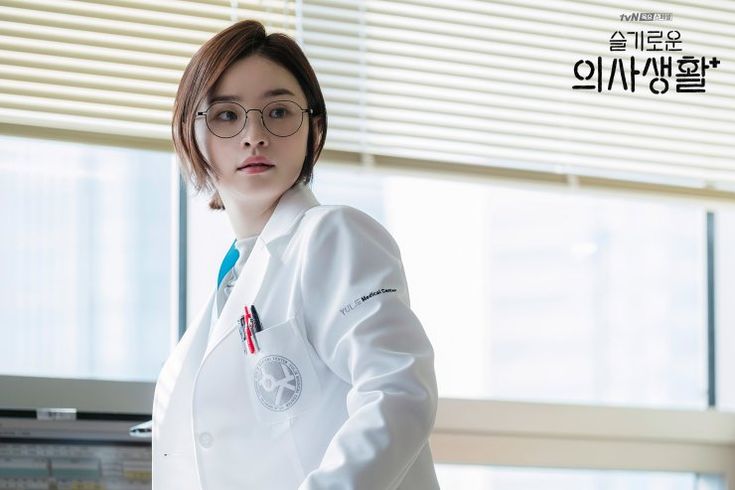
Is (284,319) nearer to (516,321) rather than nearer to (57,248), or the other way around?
(57,248)

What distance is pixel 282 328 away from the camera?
146cm

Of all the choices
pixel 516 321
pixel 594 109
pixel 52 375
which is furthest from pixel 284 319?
pixel 594 109

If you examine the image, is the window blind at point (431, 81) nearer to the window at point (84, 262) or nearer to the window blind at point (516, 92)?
the window blind at point (516, 92)

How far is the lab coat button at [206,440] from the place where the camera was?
4.89 feet

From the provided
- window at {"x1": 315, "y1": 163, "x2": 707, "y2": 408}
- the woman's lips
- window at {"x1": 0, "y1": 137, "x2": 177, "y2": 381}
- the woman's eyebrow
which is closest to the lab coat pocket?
the woman's lips

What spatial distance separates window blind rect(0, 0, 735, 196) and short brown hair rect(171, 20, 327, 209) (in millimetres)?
576

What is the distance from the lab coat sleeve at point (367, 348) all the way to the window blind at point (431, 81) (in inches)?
36.5

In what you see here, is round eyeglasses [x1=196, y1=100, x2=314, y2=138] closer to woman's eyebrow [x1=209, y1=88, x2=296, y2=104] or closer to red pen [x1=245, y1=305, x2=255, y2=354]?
woman's eyebrow [x1=209, y1=88, x2=296, y2=104]

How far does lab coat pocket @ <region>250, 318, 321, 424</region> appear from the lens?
144cm

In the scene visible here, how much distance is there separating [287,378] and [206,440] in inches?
6.1

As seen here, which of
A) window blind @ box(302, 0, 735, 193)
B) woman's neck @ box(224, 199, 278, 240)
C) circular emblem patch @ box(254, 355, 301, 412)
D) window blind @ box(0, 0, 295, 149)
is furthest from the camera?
window blind @ box(302, 0, 735, 193)

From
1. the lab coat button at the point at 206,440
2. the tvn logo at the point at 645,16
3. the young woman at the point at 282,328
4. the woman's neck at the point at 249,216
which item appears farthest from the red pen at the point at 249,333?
the tvn logo at the point at 645,16

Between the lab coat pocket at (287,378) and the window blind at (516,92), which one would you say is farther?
the window blind at (516,92)

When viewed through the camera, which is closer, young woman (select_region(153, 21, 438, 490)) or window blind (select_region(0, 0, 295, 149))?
young woman (select_region(153, 21, 438, 490))
